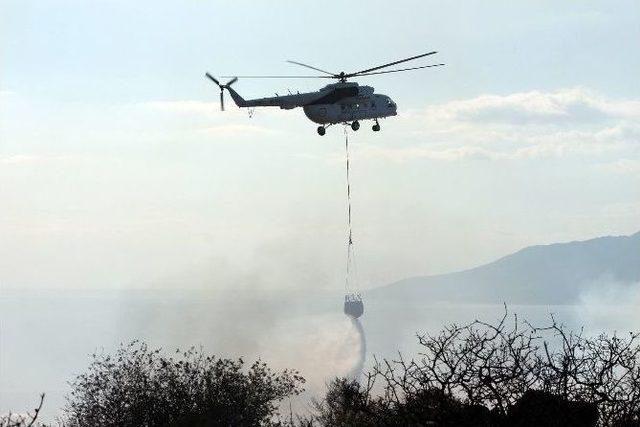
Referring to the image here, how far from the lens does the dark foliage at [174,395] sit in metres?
57.0

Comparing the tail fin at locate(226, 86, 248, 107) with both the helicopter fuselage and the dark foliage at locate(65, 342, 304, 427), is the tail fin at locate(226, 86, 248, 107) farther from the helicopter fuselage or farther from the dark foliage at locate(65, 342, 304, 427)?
the dark foliage at locate(65, 342, 304, 427)

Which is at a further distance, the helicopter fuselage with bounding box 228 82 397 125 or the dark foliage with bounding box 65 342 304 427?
the helicopter fuselage with bounding box 228 82 397 125

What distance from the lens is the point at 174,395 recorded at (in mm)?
57938

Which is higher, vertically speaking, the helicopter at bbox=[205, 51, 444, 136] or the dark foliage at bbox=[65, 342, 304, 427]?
the helicopter at bbox=[205, 51, 444, 136]

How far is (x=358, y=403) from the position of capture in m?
22.1

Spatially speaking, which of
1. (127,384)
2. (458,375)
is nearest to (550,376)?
(458,375)

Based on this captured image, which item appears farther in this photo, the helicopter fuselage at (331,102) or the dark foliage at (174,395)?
the helicopter fuselage at (331,102)

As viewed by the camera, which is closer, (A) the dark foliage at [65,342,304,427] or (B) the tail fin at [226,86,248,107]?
(A) the dark foliage at [65,342,304,427]

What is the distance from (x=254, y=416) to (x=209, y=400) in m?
3.02

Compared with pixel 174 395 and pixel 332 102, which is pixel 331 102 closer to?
pixel 332 102

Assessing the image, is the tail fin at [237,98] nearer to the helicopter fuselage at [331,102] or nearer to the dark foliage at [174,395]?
the helicopter fuselage at [331,102]

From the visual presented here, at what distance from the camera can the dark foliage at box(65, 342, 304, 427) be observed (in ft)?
187

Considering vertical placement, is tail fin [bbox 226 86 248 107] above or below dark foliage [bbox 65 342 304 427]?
above

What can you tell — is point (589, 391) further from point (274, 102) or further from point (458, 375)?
point (274, 102)
